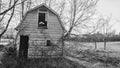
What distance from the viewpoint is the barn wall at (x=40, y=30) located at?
38.3 ft

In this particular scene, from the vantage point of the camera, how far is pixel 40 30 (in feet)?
39.5

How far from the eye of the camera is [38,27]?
11992 millimetres

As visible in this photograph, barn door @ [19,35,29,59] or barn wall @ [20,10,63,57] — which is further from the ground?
barn wall @ [20,10,63,57]

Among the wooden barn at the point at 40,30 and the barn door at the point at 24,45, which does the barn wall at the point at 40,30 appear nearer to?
the wooden barn at the point at 40,30

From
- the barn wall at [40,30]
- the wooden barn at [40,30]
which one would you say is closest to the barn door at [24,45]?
the wooden barn at [40,30]

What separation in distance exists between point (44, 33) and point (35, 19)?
1.68 metres

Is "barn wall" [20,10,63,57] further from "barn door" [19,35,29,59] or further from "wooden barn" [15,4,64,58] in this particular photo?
"barn door" [19,35,29,59]

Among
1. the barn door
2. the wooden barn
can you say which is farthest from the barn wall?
the barn door

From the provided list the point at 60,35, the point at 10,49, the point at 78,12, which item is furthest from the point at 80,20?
the point at 10,49

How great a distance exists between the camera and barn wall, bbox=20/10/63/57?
1169cm

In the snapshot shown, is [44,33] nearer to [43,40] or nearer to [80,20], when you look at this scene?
[43,40]

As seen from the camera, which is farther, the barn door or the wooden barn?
the barn door

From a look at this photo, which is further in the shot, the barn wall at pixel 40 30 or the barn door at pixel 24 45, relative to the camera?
the barn door at pixel 24 45

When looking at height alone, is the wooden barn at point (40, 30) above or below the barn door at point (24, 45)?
above
